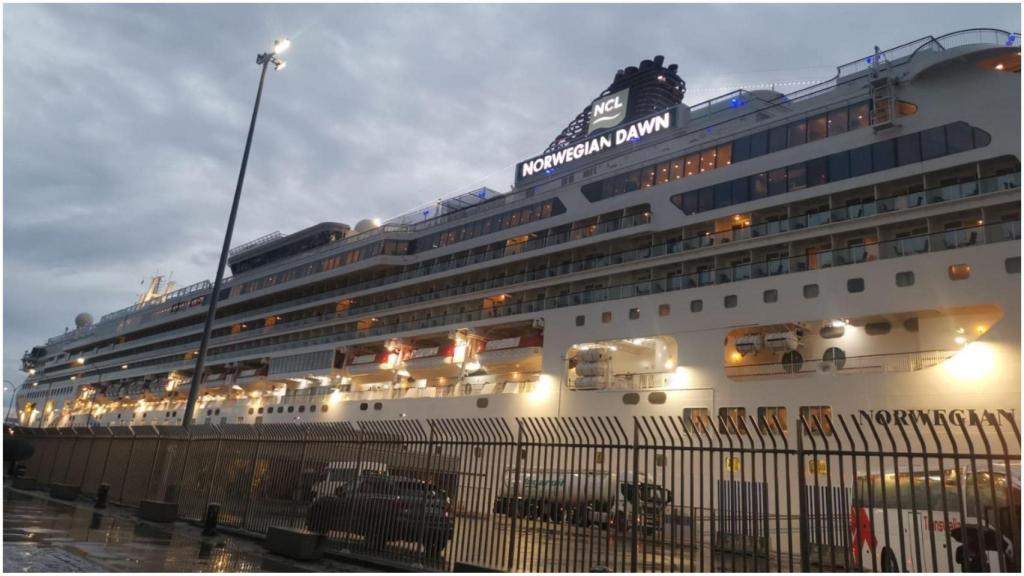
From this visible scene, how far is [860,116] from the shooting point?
2714cm

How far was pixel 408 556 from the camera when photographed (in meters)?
11.9

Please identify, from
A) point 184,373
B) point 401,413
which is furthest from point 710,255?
point 184,373

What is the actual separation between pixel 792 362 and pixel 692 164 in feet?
36.7

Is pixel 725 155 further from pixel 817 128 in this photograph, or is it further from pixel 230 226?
pixel 230 226

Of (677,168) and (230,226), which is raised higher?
(677,168)

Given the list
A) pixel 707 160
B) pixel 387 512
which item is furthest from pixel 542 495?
pixel 707 160

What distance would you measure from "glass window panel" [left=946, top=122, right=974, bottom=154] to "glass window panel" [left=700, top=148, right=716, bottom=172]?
9647 millimetres

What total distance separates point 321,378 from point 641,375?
29.4m

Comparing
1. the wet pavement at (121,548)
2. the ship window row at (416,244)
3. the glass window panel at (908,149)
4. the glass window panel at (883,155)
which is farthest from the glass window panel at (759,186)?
the wet pavement at (121,548)

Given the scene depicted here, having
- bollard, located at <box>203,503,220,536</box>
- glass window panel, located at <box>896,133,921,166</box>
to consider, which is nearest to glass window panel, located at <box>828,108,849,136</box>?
glass window panel, located at <box>896,133,921,166</box>

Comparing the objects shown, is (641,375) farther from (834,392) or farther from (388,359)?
(388,359)

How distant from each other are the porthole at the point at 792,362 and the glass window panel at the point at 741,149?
9391 mm

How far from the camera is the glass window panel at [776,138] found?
2914cm

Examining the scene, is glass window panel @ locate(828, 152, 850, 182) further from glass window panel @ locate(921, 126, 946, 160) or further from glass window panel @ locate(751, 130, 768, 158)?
glass window panel @ locate(751, 130, 768, 158)
